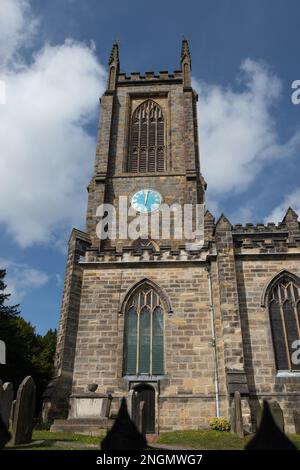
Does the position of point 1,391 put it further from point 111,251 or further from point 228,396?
point 111,251

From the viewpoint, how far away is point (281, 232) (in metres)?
25.4

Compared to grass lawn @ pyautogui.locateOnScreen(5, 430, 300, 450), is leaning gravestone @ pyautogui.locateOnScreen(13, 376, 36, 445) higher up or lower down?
higher up

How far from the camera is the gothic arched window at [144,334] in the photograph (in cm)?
1520

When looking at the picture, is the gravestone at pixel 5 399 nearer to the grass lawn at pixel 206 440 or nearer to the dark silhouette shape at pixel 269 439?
the grass lawn at pixel 206 440

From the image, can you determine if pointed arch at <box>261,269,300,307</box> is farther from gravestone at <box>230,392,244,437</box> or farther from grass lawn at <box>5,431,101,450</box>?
grass lawn at <box>5,431,101,450</box>

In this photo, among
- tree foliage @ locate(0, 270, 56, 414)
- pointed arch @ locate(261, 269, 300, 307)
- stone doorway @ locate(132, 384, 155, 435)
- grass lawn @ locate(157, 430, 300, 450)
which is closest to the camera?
grass lawn @ locate(157, 430, 300, 450)

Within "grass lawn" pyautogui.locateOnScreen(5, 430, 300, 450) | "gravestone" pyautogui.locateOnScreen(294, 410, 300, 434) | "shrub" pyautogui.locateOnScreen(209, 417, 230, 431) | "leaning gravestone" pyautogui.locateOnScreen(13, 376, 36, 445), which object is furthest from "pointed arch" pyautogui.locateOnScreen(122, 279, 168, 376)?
"leaning gravestone" pyautogui.locateOnScreen(13, 376, 36, 445)

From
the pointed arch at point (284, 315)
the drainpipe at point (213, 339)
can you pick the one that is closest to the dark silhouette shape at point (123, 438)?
the drainpipe at point (213, 339)

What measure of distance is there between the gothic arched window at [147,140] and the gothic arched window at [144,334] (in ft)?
40.1

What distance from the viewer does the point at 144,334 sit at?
52.1ft

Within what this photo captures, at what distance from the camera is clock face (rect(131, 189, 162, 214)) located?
2402cm

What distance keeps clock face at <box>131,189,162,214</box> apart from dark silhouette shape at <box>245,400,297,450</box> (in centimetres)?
2068

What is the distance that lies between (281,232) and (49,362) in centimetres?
2030

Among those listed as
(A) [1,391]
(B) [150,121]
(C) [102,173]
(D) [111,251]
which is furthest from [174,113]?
(A) [1,391]
